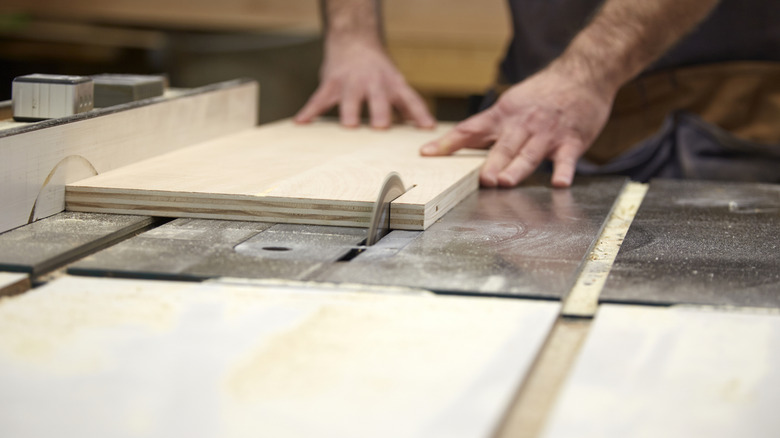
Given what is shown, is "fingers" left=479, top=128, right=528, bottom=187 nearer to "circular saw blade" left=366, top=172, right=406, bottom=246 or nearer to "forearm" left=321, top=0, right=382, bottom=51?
"circular saw blade" left=366, top=172, right=406, bottom=246

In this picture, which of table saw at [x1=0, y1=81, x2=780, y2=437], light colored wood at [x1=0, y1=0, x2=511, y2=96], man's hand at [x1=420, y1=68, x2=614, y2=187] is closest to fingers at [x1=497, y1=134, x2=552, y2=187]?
man's hand at [x1=420, y1=68, x2=614, y2=187]

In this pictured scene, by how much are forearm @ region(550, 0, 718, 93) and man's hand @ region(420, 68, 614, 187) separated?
0.03 metres

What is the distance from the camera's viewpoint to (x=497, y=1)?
4164mm

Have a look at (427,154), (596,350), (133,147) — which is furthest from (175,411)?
(427,154)

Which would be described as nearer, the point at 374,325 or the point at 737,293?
the point at 374,325

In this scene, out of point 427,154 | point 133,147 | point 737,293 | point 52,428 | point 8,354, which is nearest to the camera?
point 52,428

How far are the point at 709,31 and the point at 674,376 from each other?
1567 mm

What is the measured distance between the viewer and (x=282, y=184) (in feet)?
4.23

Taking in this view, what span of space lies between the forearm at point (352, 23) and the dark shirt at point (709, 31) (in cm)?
40

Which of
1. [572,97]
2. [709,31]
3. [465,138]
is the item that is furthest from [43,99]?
[709,31]

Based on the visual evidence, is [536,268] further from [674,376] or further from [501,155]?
[501,155]

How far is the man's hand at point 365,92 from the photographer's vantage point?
6.82 ft

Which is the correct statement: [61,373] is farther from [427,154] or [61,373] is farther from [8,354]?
[427,154]

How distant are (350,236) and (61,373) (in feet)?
1.65
